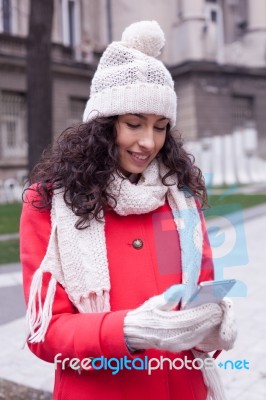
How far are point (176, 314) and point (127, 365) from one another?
27cm

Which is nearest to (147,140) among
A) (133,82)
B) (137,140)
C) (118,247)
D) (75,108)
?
(137,140)

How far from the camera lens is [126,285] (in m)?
1.50

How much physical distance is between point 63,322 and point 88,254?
0.63ft

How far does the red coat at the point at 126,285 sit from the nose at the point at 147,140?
0.67 feet

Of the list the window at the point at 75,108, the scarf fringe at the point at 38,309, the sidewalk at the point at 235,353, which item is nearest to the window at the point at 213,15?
the window at the point at 75,108

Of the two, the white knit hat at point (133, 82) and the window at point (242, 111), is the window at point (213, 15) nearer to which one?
the window at point (242, 111)

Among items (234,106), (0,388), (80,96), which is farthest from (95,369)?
(234,106)

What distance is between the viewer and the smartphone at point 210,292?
3.94 ft

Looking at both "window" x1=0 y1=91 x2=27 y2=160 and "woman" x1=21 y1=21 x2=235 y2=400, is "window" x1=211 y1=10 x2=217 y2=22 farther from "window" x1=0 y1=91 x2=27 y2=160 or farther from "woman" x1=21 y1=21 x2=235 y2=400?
"woman" x1=21 y1=21 x2=235 y2=400

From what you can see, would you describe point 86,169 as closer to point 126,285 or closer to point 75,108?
point 126,285

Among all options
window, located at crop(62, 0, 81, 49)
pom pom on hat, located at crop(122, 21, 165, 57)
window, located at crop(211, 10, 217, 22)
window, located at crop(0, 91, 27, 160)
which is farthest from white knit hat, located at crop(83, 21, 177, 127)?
window, located at crop(211, 10, 217, 22)

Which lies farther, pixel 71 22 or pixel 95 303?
pixel 71 22

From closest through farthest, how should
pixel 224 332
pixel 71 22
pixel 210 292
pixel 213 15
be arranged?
pixel 210 292, pixel 224 332, pixel 71 22, pixel 213 15

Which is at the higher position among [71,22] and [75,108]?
[71,22]
